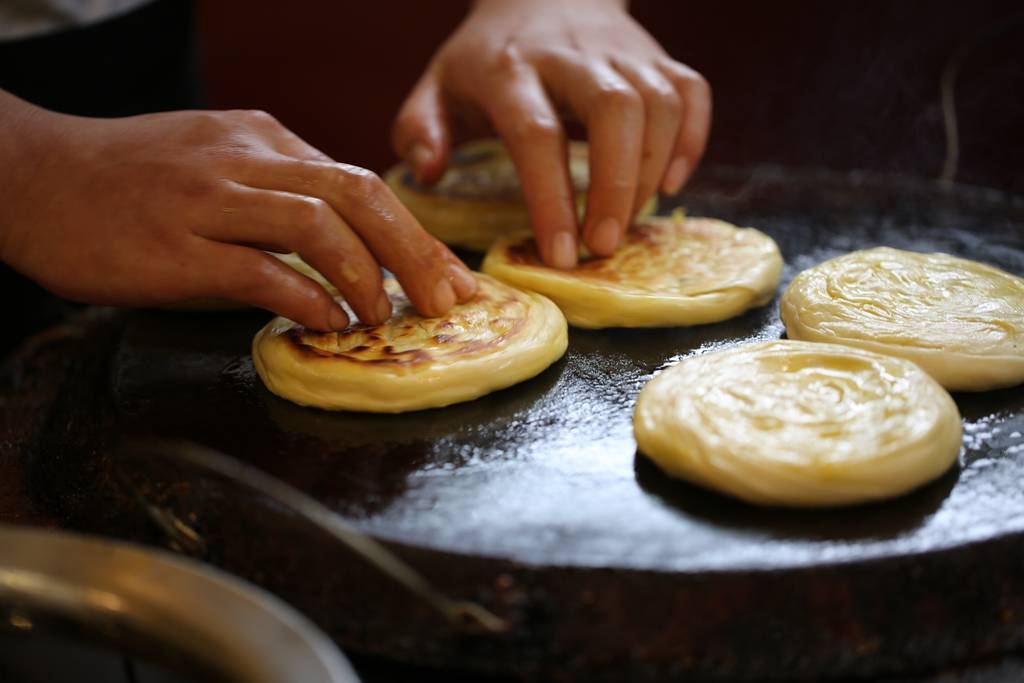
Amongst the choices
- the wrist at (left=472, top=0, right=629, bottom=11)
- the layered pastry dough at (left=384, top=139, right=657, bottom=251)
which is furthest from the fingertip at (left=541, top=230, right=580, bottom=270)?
the wrist at (left=472, top=0, right=629, bottom=11)

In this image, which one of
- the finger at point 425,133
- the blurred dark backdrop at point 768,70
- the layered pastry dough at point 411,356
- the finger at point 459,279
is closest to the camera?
the layered pastry dough at point 411,356

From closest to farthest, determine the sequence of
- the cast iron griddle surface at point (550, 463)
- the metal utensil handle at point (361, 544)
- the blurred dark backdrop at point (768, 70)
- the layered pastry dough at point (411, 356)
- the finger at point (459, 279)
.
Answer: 1. the metal utensil handle at point (361, 544)
2. the cast iron griddle surface at point (550, 463)
3. the layered pastry dough at point (411, 356)
4. the finger at point (459, 279)
5. the blurred dark backdrop at point (768, 70)

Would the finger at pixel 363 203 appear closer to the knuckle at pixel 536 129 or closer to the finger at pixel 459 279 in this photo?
the finger at pixel 459 279

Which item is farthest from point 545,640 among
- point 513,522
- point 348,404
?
point 348,404

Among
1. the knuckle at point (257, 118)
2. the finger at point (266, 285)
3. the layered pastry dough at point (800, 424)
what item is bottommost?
the layered pastry dough at point (800, 424)

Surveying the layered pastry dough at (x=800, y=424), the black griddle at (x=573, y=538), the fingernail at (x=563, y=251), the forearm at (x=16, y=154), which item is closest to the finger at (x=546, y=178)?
the fingernail at (x=563, y=251)

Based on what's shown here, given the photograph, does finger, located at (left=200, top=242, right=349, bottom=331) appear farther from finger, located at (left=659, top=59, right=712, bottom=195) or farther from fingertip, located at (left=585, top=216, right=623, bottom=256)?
finger, located at (left=659, top=59, right=712, bottom=195)

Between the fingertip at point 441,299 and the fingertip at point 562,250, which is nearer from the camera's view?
the fingertip at point 441,299
